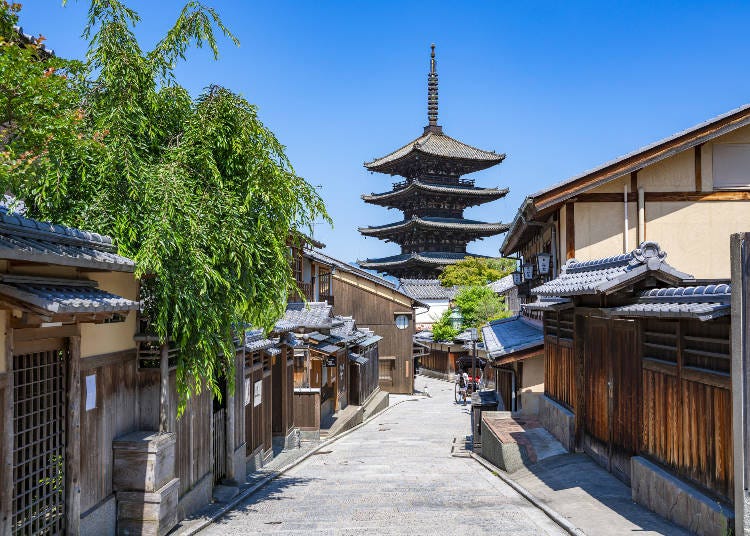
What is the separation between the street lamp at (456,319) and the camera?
51606 mm

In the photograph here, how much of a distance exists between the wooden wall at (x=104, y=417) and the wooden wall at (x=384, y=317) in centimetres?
3519

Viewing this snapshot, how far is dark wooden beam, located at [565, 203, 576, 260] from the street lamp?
34.7 m

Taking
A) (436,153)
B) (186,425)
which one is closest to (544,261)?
(186,425)

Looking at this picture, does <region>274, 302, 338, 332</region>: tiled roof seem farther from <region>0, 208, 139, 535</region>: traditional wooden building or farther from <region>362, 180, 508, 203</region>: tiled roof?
<region>362, 180, 508, 203</region>: tiled roof

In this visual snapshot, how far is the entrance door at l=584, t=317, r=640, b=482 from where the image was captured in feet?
35.9

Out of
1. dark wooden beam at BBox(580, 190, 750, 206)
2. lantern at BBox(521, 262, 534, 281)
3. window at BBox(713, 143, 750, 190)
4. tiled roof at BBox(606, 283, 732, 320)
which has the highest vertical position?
window at BBox(713, 143, 750, 190)

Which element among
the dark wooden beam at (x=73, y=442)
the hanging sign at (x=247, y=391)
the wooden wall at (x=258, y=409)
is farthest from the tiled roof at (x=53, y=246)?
the wooden wall at (x=258, y=409)

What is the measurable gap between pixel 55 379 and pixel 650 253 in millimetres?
7598

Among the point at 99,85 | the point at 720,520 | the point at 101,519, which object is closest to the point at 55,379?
the point at 101,519

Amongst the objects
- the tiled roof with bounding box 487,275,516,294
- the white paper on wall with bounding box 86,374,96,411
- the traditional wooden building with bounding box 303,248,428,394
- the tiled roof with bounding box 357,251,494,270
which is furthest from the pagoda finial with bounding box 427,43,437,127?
the white paper on wall with bounding box 86,374,96,411

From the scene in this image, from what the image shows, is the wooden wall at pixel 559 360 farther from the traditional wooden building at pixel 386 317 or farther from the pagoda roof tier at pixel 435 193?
the pagoda roof tier at pixel 435 193

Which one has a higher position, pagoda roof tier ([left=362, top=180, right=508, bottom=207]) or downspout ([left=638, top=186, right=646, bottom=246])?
pagoda roof tier ([left=362, top=180, right=508, bottom=207])

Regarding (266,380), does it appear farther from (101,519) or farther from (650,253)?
(650,253)

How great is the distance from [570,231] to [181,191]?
10.3m
